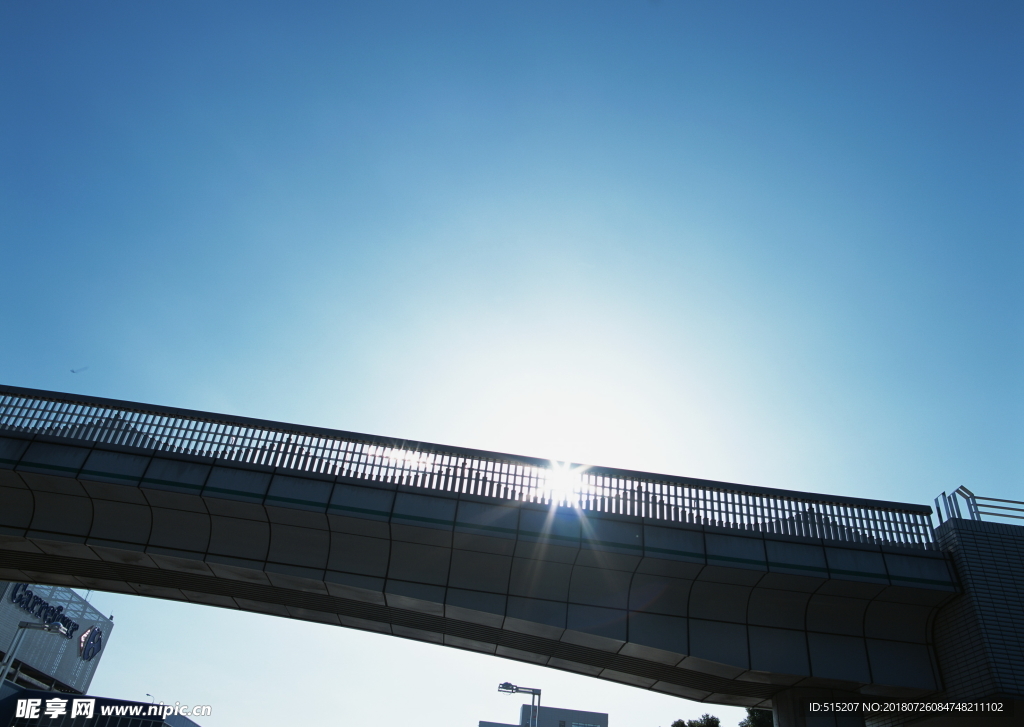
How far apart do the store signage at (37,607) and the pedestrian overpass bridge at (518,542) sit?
5183 cm

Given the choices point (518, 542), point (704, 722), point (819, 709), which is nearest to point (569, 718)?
point (704, 722)

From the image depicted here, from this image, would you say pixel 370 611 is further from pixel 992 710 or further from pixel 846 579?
pixel 992 710

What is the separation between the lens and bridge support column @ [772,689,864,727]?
15016mm

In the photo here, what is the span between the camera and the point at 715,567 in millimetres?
14289

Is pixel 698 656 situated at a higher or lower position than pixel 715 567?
lower

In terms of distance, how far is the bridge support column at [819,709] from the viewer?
1502 cm

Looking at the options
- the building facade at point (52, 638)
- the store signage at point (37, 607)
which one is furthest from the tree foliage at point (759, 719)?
the store signage at point (37, 607)

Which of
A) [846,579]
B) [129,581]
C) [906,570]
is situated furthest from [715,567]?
[129,581]

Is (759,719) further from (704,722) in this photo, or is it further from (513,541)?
(513,541)

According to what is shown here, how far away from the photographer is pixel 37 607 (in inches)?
2255

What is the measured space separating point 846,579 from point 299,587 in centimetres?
1280

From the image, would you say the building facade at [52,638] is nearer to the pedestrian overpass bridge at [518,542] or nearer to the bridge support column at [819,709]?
the pedestrian overpass bridge at [518,542]

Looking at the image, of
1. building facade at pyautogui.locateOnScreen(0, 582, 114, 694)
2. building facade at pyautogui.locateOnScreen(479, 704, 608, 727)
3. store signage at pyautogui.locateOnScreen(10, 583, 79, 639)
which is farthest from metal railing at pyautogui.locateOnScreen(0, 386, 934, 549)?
building facade at pyautogui.locateOnScreen(479, 704, 608, 727)

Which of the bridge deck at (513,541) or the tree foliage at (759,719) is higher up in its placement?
the tree foliage at (759,719)
